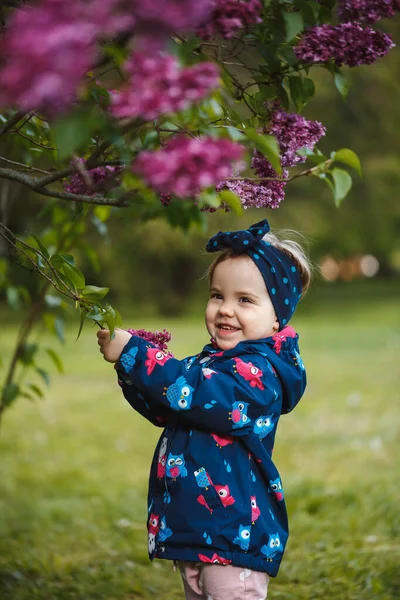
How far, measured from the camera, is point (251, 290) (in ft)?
7.56

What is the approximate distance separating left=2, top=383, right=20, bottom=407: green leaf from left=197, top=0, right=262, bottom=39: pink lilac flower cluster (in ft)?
8.51

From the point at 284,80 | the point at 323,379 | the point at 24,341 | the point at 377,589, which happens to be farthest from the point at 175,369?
the point at 323,379

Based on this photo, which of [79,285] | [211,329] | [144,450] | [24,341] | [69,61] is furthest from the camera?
[144,450]

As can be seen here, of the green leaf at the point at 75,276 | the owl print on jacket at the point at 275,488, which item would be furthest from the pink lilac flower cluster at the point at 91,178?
the owl print on jacket at the point at 275,488

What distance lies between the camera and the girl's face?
230 cm

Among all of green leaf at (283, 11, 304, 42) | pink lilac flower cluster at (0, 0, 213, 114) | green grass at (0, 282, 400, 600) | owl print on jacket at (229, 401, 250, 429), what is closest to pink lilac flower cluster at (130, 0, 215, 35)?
pink lilac flower cluster at (0, 0, 213, 114)

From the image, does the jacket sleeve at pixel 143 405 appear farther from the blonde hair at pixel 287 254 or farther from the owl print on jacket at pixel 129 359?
the blonde hair at pixel 287 254

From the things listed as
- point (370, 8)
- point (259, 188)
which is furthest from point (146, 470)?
point (370, 8)

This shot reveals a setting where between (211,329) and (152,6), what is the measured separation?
1.40 m

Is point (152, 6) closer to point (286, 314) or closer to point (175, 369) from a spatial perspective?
point (175, 369)

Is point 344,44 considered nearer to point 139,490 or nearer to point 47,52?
point 47,52

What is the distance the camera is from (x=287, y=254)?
2.47m

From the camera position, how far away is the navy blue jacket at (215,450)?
2.11 meters

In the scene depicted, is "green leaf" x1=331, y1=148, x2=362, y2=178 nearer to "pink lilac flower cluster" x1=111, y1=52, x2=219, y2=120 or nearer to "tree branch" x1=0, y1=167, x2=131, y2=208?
"tree branch" x1=0, y1=167, x2=131, y2=208
